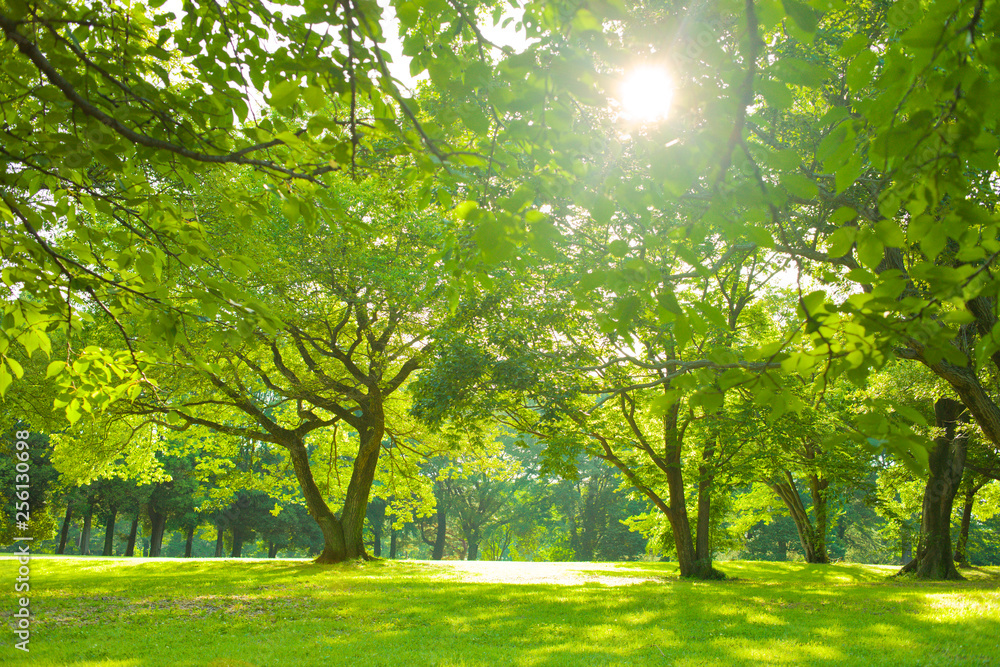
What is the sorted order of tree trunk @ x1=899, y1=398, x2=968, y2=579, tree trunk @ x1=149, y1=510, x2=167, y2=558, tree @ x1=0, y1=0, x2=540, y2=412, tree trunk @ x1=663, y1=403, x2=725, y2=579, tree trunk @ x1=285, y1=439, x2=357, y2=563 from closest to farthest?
tree @ x1=0, y1=0, x2=540, y2=412 < tree trunk @ x1=663, y1=403, x2=725, y2=579 < tree trunk @ x1=899, y1=398, x2=968, y2=579 < tree trunk @ x1=285, y1=439, x2=357, y2=563 < tree trunk @ x1=149, y1=510, x2=167, y2=558

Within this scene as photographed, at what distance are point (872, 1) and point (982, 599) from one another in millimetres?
9828

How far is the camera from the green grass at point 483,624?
20.3ft

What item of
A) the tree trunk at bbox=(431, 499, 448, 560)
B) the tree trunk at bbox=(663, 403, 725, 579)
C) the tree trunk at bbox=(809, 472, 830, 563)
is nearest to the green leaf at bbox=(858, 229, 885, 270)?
the tree trunk at bbox=(663, 403, 725, 579)

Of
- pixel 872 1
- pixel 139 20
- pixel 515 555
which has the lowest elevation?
pixel 515 555

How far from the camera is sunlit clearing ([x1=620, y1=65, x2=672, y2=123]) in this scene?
5.78 feet

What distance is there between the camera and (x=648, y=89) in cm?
177

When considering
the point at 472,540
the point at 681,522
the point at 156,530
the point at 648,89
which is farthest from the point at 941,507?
the point at 156,530

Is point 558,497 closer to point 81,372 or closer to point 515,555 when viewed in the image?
point 515,555

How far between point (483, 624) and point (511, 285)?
20.6 ft

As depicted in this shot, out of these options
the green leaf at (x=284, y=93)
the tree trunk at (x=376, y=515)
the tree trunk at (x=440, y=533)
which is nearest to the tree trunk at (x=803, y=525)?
the green leaf at (x=284, y=93)

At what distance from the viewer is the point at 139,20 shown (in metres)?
3.49

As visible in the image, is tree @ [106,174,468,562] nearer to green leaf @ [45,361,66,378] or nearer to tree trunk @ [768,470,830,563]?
green leaf @ [45,361,66,378]

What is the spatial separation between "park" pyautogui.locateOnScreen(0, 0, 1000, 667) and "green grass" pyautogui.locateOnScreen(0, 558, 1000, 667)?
0.09 meters

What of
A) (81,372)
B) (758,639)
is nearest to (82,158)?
(81,372)
